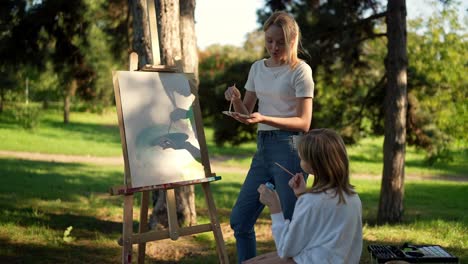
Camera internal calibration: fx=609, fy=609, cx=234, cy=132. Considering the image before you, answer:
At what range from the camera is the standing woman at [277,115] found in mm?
2695

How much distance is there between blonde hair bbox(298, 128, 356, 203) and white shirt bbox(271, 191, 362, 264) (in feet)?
0.11

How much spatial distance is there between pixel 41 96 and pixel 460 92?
655 inches

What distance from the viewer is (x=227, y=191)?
9.12 meters

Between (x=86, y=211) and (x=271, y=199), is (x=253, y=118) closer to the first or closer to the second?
(x=271, y=199)

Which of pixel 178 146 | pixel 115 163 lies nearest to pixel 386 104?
pixel 178 146

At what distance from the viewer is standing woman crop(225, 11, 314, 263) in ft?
8.84

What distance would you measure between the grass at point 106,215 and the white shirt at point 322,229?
2.01 m

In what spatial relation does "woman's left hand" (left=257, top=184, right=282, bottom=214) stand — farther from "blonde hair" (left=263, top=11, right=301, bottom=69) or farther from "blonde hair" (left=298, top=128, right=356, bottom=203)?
"blonde hair" (left=263, top=11, right=301, bottom=69)

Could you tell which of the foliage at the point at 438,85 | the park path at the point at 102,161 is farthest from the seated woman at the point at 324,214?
the park path at the point at 102,161

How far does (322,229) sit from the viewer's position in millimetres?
2127

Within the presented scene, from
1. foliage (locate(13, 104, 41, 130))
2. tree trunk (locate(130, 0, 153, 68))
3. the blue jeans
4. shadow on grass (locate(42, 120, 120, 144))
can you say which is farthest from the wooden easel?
shadow on grass (locate(42, 120, 120, 144))

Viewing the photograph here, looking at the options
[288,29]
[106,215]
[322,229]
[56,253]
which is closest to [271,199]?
[322,229]

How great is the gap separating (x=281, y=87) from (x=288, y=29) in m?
0.26

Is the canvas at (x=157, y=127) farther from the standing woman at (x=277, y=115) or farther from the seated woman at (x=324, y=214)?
the seated woman at (x=324, y=214)
